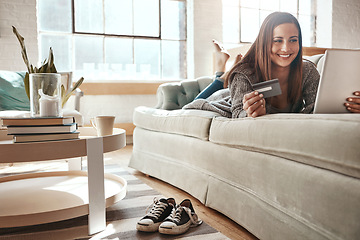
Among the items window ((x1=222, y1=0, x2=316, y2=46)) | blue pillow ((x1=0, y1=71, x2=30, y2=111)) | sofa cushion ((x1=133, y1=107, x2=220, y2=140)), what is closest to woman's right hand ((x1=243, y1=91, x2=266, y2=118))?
sofa cushion ((x1=133, y1=107, x2=220, y2=140))

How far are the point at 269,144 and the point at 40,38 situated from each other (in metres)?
4.01

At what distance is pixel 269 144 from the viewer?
127 cm

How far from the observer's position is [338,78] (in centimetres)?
117

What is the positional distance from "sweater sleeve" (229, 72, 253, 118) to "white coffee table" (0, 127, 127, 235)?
0.59 m

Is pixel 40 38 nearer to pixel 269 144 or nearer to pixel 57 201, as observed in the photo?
pixel 57 201

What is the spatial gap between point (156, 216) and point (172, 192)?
59 centimetres

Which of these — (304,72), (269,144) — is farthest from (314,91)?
(269,144)

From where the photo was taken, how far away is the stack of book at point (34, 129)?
1320mm

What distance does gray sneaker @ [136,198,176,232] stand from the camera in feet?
4.82

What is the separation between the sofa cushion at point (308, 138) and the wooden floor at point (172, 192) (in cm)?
38

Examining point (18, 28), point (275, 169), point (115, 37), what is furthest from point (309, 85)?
point (18, 28)

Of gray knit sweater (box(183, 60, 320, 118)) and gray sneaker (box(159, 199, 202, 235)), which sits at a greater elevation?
gray knit sweater (box(183, 60, 320, 118))

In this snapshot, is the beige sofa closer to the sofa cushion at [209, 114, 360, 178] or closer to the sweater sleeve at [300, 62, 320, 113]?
the sofa cushion at [209, 114, 360, 178]

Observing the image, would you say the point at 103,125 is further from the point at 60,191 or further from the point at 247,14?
the point at 247,14
